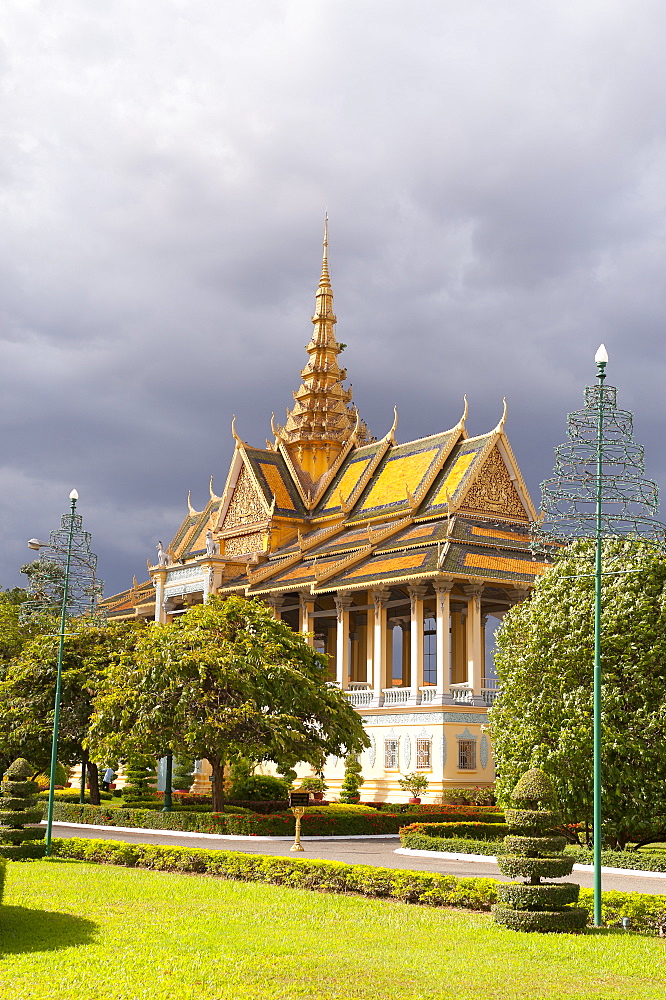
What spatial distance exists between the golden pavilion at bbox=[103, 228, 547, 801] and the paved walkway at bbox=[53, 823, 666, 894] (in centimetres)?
1105

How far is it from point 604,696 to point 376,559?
23.7 m

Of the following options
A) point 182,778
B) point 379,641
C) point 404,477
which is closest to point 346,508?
point 404,477

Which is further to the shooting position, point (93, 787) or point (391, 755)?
point (391, 755)

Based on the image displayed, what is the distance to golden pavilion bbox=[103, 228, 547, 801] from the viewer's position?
40562mm

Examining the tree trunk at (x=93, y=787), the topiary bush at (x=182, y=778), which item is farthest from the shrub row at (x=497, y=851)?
the topiary bush at (x=182, y=778)

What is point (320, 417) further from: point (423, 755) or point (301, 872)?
point (301, 872)

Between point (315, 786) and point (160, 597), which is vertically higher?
point (160, 597)

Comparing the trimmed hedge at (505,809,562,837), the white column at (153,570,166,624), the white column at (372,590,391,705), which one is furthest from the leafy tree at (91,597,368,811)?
the white column at (153,570,166,624)

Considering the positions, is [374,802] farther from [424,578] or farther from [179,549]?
[179,549]

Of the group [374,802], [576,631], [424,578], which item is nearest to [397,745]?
[374,802]

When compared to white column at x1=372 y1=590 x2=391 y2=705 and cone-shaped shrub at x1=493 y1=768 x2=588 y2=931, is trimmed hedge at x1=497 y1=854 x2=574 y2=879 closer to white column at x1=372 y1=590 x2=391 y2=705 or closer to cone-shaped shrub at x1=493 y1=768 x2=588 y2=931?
cone-shaped shrub at x1=493 y1=768 x2=588 y2=931

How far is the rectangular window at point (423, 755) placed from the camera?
39500mm

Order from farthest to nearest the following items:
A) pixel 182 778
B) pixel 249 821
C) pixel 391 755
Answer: pixel 182 778, pixel 391 755, pixel 249 821

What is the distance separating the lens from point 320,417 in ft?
201
